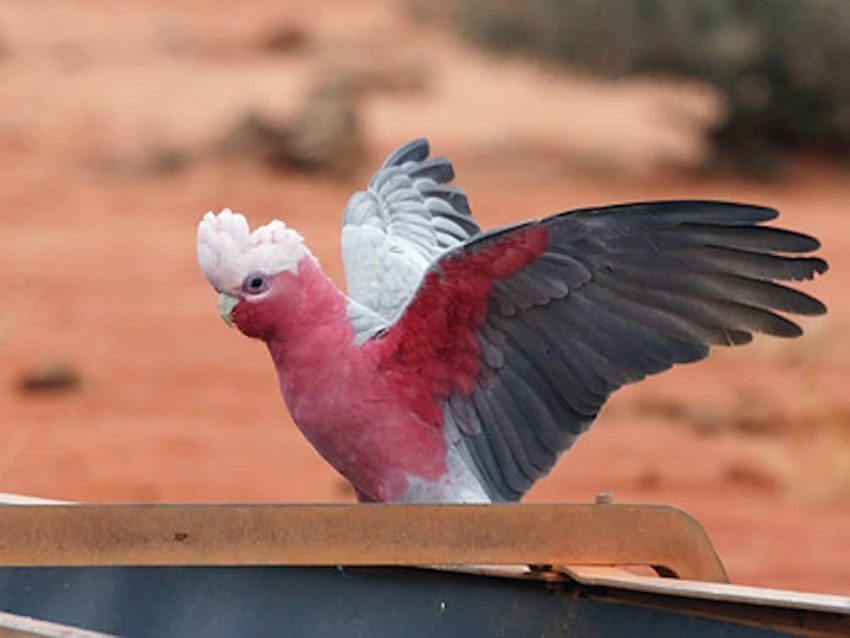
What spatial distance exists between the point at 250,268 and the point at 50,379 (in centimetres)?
827

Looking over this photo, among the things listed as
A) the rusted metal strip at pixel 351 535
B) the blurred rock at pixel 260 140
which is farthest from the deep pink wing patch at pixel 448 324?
the blurred rock at pixel 260 140

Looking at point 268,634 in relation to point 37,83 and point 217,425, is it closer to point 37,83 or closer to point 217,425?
point 217,425

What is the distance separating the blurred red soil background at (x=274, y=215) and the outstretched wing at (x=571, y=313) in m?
2.85

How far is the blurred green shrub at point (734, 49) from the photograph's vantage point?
18.7m

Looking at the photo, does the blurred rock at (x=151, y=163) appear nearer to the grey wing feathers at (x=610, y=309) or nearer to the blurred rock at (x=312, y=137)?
the blurred rock at (x=312, y=137)

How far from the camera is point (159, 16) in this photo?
2753 centimetres

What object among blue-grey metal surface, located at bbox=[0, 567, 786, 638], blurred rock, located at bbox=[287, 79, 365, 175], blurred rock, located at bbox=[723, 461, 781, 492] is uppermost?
blurred rock, located at bbox=[287, 79, 365, 175]

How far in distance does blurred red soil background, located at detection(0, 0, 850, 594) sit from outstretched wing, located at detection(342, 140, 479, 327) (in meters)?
1.75

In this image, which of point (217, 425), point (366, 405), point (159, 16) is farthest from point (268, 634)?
point (159, 16)

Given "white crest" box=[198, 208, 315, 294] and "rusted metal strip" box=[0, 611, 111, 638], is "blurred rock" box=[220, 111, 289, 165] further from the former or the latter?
"rusted metal strip" box=[0, 611, 111, 638]

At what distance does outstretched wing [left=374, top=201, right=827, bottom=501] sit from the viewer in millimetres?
4066

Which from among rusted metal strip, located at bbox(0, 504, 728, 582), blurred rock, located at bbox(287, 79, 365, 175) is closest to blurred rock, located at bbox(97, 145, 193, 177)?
blurred rock, located at bbox(287, 79, 365, 175)

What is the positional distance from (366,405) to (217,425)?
754 cm

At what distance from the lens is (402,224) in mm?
5539
